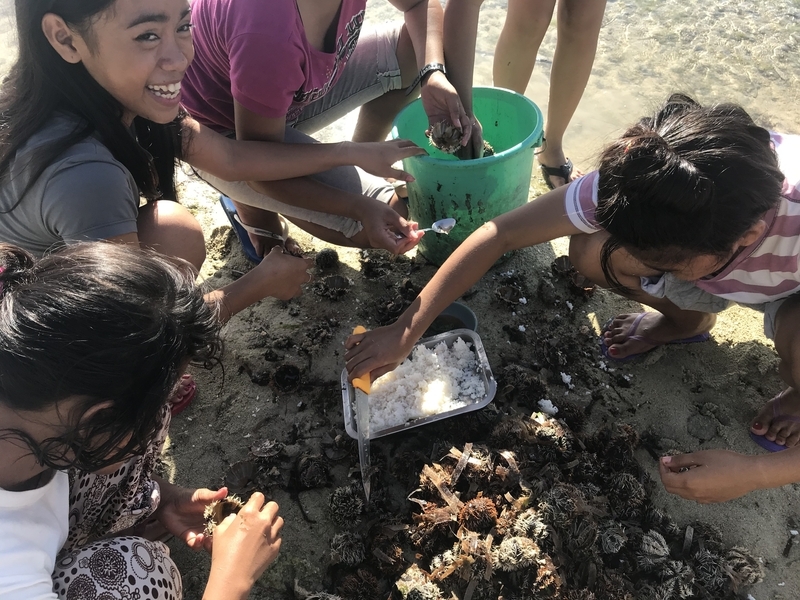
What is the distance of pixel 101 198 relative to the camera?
1.81 m

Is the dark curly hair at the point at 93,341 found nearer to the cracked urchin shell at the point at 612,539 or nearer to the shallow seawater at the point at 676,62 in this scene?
the cracked urchin shell at the point at 612,539

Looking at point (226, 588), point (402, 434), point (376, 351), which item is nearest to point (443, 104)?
point (376, 351)

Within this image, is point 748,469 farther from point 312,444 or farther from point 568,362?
point 312,444

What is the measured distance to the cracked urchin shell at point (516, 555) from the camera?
5.68 feet

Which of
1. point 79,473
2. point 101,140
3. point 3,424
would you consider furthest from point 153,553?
point 101,140

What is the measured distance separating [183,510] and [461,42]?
231cm

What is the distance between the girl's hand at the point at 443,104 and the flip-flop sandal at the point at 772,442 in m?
1.65

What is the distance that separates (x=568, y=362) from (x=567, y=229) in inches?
25.9

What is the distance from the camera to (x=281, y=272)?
228cm

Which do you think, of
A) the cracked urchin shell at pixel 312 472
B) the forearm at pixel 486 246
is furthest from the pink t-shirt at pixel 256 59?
the cracked urchin shell at pixel 312 472

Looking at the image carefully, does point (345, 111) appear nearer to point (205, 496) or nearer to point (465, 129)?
point (465, 129)

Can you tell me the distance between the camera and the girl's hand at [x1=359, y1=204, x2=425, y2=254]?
2.42 metres

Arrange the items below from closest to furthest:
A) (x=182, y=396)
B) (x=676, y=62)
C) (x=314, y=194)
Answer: (x=182, y=396)
(x=314, y=194)
(x=676, y=62)

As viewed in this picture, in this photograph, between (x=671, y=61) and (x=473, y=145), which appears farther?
(x=671, y=61)
